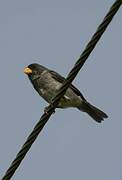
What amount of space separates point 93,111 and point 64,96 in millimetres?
480

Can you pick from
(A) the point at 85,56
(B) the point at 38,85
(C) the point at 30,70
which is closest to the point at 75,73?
(A) the point at 85,56

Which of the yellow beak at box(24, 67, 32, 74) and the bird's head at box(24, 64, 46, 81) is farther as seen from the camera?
the yellow beak at box(24, 67, 32, 74)

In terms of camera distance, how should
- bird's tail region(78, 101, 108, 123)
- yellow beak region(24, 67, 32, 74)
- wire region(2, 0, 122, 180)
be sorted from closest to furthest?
1. wire region(2, 0, 122, 180)
2. bird's tail region(78, 101, 108, 123)
3. yellow beak region(24, 67, 32, 74)

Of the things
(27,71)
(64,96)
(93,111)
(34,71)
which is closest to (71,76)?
(64,96)

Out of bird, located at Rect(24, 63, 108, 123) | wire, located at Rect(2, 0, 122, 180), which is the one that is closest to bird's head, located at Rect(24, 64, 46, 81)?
bird, located at Rect(24, 63, 108, 123)

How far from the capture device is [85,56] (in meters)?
4.81

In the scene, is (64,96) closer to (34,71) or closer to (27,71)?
(34,71)

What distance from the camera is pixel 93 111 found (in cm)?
918

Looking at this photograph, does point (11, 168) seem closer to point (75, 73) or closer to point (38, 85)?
point (75, 73)

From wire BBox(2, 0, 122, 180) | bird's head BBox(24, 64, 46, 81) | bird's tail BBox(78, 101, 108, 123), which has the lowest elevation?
wire BBox(2, 0, 122, 180)

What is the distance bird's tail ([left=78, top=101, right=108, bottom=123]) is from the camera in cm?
902

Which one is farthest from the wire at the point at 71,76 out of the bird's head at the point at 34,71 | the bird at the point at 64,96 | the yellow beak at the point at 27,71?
the yellow beak at the point at 27,71

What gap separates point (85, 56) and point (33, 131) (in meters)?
0.70

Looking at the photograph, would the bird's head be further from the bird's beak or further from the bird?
the bird
